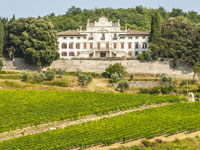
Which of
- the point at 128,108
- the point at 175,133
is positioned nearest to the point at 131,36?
the point at 128,108

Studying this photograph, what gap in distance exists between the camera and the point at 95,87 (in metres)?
61.7

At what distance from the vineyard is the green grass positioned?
3.70m

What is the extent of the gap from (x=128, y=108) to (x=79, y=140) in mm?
17515

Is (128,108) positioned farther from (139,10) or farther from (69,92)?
(139,10)

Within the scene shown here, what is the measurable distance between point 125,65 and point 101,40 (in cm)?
1017

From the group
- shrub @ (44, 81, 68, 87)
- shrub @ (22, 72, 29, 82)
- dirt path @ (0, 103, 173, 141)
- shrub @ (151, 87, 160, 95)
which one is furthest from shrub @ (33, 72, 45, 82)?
dirt path @ (0, 103, 173, 141)

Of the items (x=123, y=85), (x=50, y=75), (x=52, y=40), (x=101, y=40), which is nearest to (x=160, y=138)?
(x=123, y=85)

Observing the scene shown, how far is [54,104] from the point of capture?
46.4m

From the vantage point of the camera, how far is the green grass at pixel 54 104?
1543 inches

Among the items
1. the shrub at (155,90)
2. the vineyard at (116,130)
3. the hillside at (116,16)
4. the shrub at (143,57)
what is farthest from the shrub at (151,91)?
the hillside at (116,16)

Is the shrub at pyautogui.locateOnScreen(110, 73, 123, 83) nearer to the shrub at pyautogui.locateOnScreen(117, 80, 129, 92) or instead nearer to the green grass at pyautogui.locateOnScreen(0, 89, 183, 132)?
the shrub at pyautogui.locateOnScreen(117, 80, 129, 92)

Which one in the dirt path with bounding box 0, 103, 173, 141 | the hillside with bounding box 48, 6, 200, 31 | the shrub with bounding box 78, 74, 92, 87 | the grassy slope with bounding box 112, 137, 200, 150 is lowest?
the grassy slope with bounding box 112, 137, 200, 150

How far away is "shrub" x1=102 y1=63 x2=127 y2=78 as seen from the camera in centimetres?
6812

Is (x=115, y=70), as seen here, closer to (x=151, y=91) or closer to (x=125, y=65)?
(x=125, y=65)
